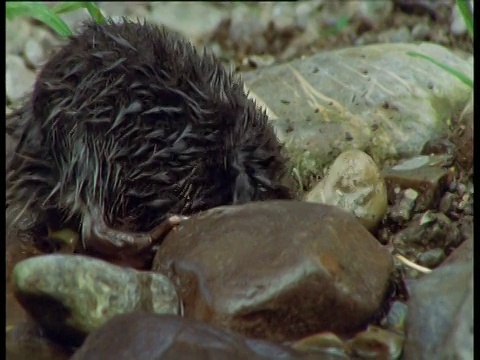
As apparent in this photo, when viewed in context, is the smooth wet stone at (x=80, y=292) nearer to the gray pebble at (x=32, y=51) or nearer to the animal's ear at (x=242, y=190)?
the animal's ear at (x=242, y=190)

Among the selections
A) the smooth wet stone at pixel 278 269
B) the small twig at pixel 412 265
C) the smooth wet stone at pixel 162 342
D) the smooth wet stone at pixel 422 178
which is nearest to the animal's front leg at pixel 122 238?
the smooth wet stone at pixel 278 269

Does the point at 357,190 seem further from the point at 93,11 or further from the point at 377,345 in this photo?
the point at 93,11

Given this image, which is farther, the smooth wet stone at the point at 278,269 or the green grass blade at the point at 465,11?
the green grass blade at the point at 465,11

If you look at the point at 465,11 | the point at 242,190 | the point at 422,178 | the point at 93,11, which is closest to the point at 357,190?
the point at 422,178

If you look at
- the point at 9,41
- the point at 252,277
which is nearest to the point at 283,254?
the point at 252,277

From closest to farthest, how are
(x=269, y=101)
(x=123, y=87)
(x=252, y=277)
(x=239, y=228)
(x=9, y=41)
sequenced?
(x=252, y=277) < (x=239, y=228) < (x=123, y=87) < (x=269, y=101) < (x=9, y=41)

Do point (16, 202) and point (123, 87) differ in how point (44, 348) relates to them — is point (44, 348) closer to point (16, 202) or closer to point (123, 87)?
point (16, 202)
